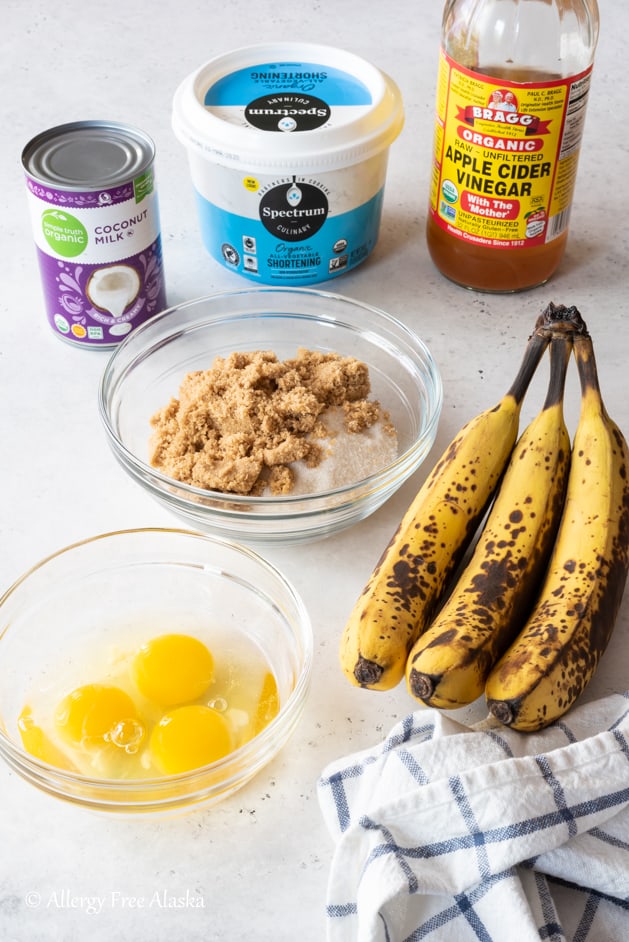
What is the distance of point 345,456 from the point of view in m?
1.02

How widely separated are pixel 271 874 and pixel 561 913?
0.21m

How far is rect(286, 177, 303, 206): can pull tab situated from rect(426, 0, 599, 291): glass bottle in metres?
0.18

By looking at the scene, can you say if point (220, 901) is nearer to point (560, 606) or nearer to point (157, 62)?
point (560, 606)

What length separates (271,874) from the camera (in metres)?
0.78

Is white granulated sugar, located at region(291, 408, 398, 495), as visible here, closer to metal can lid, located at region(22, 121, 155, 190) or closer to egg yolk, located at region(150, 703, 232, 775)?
egg yolk, located at region(150, 703, 232, 775)

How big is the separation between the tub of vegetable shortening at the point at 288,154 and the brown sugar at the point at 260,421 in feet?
0.81

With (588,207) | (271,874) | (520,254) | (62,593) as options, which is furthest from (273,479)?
(588,207)

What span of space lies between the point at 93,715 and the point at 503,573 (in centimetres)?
35

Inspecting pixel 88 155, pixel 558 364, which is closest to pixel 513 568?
pixel 558 364

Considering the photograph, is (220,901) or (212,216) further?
(212,216)

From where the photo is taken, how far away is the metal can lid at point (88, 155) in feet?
3.63

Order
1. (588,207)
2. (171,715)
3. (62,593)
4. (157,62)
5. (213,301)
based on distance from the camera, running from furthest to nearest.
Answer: (157,62)
(588,207)
(213,301)
(62,593)
(171,715)

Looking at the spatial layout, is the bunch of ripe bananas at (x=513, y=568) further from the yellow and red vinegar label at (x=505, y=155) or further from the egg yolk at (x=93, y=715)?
the yellow and red vinegar label at (x=505, y=155)

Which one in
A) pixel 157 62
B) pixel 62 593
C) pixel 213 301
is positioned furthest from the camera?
pixel 157 62
